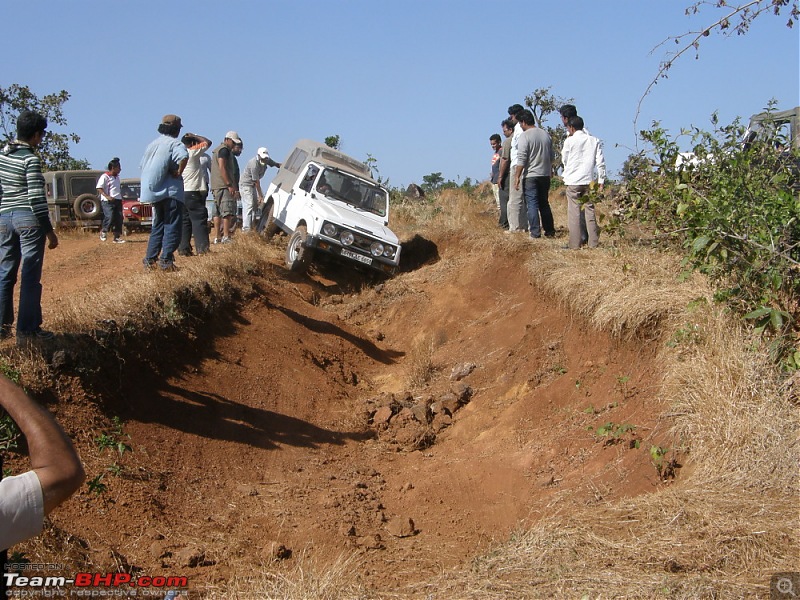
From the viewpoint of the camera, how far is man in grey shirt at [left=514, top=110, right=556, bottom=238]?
424 inches

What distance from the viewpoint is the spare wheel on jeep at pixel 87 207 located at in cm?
1892

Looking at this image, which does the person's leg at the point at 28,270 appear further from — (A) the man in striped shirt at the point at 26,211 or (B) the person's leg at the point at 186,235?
(B) the person's leg at the point at 186,235

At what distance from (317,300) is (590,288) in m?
5.38

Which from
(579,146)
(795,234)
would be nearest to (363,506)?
(795,234)

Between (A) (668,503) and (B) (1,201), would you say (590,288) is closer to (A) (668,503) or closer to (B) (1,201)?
(A) (668,503)

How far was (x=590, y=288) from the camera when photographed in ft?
25.6

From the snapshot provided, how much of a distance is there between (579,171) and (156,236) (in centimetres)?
509

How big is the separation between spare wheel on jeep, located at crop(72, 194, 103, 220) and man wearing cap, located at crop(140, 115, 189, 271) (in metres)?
10.8

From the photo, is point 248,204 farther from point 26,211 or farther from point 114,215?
point 26,211

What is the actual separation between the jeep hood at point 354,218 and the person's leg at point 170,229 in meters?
3.76

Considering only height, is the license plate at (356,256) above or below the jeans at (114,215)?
below

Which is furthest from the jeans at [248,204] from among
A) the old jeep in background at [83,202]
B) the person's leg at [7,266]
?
the person's leg at [7,266]

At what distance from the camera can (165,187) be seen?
891cm

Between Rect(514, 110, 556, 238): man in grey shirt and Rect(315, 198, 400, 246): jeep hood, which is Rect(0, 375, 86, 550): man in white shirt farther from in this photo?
Rect(315, 198, 400, 246): jeep hood
